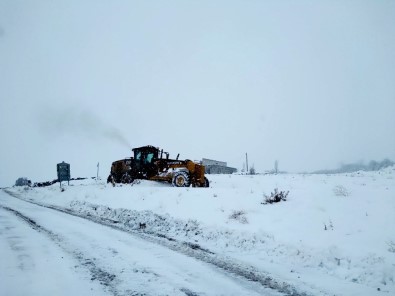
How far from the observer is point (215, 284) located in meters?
4.72

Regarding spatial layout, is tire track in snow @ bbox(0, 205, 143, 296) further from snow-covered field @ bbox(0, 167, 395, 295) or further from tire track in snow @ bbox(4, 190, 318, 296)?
snow-covered field @ bbox(0, 167, 395, 295)

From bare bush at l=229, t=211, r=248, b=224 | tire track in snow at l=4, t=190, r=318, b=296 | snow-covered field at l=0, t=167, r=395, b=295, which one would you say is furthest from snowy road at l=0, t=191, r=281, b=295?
bare bush at l=229, t=211, r=248, b=224

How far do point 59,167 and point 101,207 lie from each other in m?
22.4

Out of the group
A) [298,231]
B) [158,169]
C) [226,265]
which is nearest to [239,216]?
[298,231]

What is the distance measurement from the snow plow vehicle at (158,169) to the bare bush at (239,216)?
10.6 m

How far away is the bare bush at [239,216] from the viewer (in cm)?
874

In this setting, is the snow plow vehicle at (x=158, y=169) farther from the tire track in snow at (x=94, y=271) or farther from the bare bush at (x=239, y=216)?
the tire track in snow at (x=94, y=271)

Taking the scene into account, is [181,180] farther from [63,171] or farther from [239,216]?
[63,171]

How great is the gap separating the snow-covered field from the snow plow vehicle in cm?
728

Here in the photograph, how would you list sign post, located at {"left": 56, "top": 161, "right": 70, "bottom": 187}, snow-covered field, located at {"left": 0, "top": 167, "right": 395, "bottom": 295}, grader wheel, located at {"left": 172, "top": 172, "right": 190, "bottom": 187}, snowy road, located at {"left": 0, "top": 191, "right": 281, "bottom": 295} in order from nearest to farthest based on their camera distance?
snowy road, located at {"left": 0, "top": 191, "right": 281, "bottom": 295}
snow-covered field, located at {"left": 0, "top": 167, "right": 395, "bottom": 295}
grader wheel, located at {"left": 172, "top": 172, "right": 190, "bottom": 187}
sign post, located at {"left": 56, "top": 161, "right": 70, "bottom": 187}

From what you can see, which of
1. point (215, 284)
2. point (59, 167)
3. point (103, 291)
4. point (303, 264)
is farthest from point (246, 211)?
point (59, 167)

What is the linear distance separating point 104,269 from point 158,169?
1693cm

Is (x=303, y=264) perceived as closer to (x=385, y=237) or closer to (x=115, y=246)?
(x=385, y=237)

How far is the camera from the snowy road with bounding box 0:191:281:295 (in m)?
4.45
